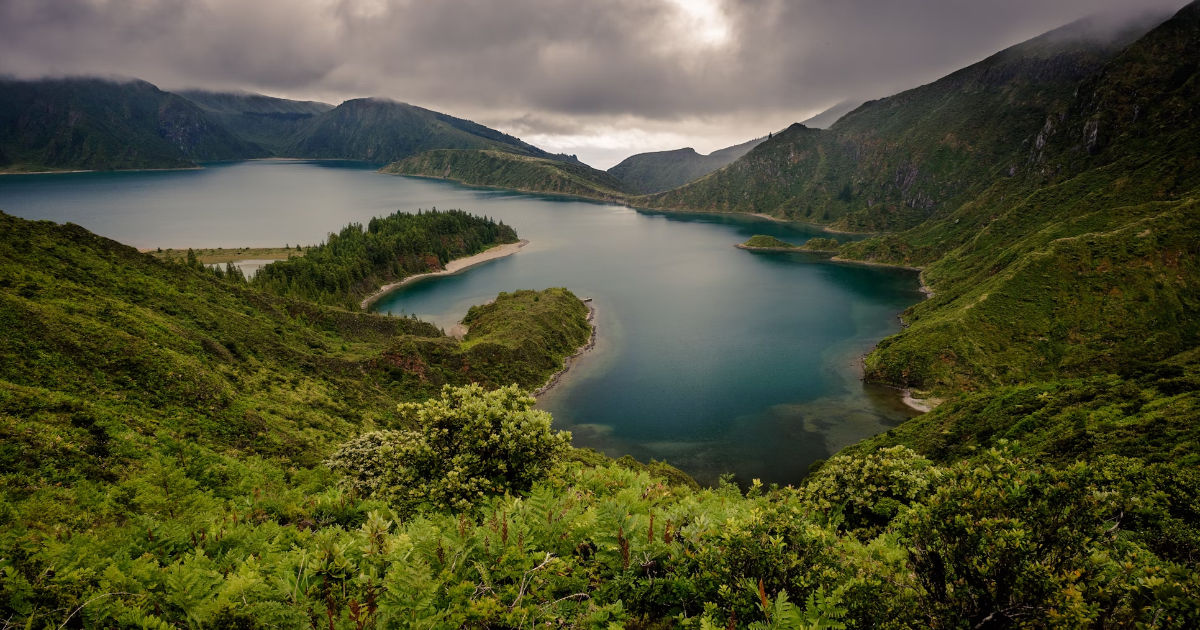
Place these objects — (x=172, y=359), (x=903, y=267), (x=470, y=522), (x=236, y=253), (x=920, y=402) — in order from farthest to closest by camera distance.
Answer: (x=903, y=267) → (x=236, y=253) → (x=920, y=402) → (x=172, y=359) → (x=470, y=522)

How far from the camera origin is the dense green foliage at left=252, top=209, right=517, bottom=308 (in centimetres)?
11800

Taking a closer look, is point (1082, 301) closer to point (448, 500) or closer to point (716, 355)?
point (716, 355)

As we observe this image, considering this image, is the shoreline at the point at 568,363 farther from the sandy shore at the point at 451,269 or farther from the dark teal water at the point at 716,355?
the sandy shore at the point at 451,269

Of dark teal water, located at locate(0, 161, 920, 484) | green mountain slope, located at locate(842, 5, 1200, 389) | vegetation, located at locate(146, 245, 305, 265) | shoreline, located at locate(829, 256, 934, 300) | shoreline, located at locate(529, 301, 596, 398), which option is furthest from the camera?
vegetation, located at locate(146, 245, 305, 265)

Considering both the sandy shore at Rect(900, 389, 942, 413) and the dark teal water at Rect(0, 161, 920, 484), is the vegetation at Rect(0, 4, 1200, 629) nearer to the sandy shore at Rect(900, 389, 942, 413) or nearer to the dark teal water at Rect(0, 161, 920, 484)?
the dark teal water at Rect(0, 161, 920, 484)

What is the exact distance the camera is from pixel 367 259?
145 m

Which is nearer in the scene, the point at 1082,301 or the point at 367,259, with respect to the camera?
the point at 1082,301

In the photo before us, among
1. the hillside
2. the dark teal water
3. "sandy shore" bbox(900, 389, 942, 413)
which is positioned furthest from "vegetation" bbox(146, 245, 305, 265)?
"sandy shore" bbox(900, 389, 942, 413)

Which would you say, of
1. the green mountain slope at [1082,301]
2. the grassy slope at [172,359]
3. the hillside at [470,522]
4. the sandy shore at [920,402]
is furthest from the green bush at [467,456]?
the sandy shore at [920,402]

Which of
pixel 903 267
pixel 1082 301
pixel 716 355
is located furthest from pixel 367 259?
pixel 903 267

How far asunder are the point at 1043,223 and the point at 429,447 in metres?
188

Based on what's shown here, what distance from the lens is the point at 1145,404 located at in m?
34.5

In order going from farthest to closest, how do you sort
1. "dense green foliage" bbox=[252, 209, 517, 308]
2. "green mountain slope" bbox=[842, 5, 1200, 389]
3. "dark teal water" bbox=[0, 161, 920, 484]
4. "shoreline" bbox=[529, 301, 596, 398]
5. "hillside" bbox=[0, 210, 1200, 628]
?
"dense green foliage" bbox=[252, 209, 517, 308]
"shoreline" bbox=[529, 301, 596, 398]
"green mountain slope" bbox=[842, 5, 1200, 389]
"dark teal water" bbox=[0, 161, 920, 484]
"hillside" bbox=[0, 210, 1200, 628]

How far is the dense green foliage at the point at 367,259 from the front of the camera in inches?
4646
